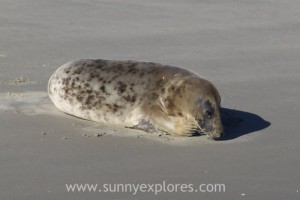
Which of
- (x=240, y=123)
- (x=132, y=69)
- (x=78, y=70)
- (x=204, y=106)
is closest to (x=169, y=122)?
(x=204, y=106)

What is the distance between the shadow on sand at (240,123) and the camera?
5.82 m

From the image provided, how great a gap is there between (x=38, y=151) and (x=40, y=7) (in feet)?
15.1

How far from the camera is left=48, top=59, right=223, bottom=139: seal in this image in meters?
5.80

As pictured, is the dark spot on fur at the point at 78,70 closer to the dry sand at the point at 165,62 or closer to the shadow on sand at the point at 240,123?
the dry sand at the point at 165,62

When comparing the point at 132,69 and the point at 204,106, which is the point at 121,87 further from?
the point at 204,106

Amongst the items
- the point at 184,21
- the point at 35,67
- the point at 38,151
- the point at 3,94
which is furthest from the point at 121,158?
the point at 184,21

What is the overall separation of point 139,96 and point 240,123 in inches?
29.5

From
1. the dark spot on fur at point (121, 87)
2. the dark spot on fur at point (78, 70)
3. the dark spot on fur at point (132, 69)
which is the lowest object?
the dark spot on fur at point (121, 87)

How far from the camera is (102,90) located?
20.5 ft

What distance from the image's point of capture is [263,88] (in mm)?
6781

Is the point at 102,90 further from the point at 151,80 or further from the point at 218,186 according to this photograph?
the point at 218,186

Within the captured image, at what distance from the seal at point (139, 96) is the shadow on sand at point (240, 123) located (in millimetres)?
160

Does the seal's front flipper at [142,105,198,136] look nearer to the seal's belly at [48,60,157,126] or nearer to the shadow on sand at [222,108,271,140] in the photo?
the seal's belly at [48,60,157,126]

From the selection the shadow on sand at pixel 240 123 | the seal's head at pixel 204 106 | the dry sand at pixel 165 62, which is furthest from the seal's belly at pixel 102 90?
the shadow on sand at pixel 240 123
